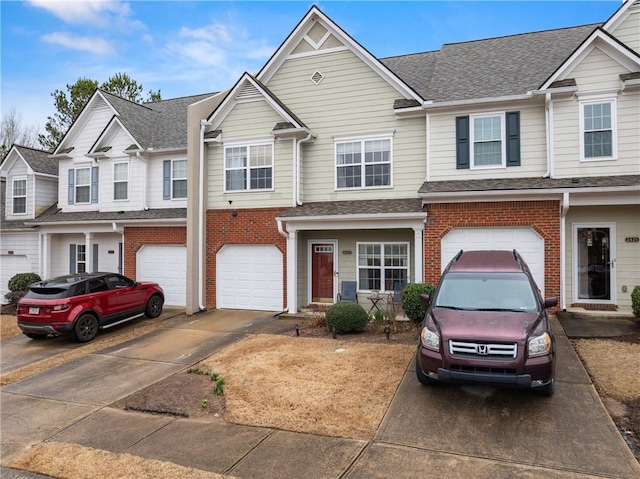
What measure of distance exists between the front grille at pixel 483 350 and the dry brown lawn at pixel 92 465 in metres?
3.37

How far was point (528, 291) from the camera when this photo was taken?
660 centimetres

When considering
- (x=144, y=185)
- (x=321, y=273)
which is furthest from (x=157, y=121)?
(x=321, y=273)

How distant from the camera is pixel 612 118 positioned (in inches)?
430

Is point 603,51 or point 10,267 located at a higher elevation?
point 603,51

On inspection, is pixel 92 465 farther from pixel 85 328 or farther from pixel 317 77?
pixel 317 77

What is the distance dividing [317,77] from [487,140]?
5985 mm

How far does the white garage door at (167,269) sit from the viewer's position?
15.5 metres

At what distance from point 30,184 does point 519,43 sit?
69.4ft

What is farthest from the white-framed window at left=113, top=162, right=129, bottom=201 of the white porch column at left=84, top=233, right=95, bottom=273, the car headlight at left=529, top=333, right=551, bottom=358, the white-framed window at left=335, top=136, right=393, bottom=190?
the car headlight at left=529, top=333, right=551, bottom=358

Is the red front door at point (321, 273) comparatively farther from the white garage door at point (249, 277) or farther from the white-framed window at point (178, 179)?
the white-framed window at point (178, 179)

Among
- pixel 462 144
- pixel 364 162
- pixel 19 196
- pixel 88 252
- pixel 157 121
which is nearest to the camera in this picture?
pixel 462 144

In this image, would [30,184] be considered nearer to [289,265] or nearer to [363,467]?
[289,265]

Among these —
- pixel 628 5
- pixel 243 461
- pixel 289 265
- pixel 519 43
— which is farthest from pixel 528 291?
pixel 519 43

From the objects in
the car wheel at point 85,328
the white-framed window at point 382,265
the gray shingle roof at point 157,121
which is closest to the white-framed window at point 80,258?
the gray shingle roof at point 157,121
